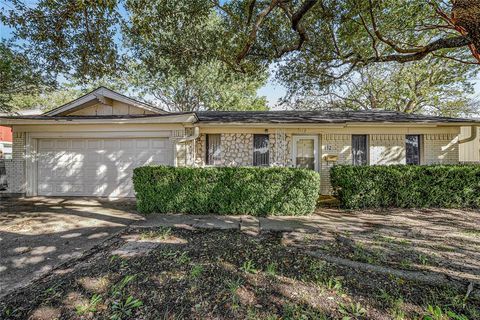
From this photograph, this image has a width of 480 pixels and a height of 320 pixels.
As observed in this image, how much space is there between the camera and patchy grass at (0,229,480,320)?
232 cm

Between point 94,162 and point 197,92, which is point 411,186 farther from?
point 197,92

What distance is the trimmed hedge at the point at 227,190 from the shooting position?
20.0 ft

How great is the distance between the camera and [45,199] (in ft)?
27.0

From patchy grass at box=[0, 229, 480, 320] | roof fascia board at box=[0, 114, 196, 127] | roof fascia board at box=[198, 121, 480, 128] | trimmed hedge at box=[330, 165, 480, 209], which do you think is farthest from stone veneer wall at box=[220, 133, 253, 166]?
patchy grass at box=[0, 229, 480, 320]

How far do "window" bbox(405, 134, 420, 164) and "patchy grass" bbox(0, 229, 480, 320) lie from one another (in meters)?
7.55

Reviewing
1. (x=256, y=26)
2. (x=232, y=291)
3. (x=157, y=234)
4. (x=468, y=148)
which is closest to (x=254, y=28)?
(x=256, y=26)

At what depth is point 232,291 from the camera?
267cm

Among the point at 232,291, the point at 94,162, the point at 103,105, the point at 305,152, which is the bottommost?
the point at 232,291

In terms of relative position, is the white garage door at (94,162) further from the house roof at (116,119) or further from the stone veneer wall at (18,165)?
the house roof at (116,119)

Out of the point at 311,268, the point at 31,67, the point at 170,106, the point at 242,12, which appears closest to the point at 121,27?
the point at 242,12

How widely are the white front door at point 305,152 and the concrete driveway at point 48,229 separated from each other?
6.61m

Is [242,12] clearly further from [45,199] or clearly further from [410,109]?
[410,109]

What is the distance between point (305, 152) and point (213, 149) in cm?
401

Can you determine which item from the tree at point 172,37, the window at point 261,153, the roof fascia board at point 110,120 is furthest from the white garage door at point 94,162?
the window at point 261,153
